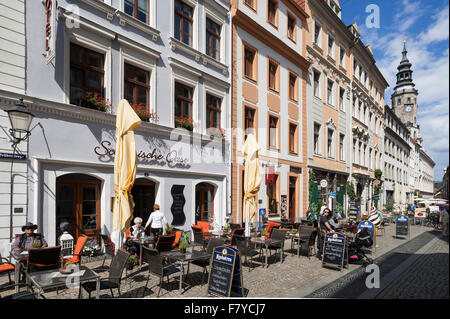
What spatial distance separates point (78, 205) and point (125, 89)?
13.7 ft

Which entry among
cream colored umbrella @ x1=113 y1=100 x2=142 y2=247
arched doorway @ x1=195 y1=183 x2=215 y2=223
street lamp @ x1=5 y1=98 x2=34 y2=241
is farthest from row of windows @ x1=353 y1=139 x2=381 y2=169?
street lamp @ x1=5 y1=98 x2=34 y2=241

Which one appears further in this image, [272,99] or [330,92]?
[330,92]

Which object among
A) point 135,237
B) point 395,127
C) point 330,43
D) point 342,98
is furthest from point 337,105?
point 395,127

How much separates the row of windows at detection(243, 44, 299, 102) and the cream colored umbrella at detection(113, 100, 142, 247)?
9.11 m

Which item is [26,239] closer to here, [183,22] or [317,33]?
[183,22]

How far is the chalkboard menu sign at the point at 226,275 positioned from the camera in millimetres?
5066

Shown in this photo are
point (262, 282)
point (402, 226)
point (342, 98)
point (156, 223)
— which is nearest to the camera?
point (262, 282)

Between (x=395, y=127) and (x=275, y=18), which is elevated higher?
(x=275, y=18)

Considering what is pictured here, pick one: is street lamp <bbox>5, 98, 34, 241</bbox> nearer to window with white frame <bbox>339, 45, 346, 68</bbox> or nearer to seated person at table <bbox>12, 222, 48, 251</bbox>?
seated person at table <bbox>12, 222, 48, 251</bbox>

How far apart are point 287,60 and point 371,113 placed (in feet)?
56.3

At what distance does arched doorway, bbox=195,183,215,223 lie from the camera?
1242 cm

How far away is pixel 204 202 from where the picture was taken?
12781mm
